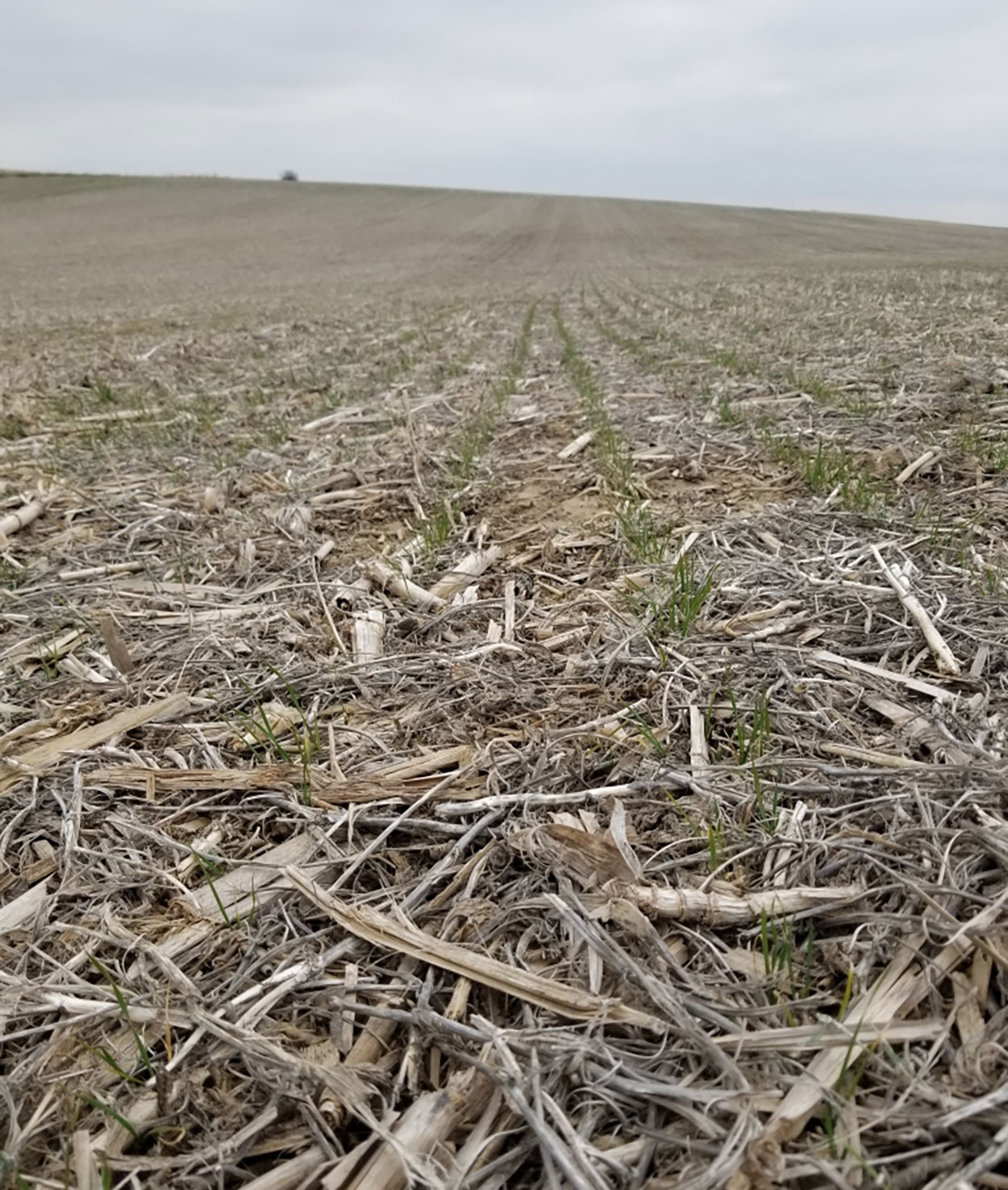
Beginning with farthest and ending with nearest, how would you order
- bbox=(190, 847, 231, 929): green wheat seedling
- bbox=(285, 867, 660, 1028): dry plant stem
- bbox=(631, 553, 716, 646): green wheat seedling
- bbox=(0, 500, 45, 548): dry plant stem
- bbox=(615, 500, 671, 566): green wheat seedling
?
bbox=(0, 500, 45, 548): dry plant stem
bbox=(615, 500, 671, 566): green wheat seedling
bbox=(631, 553, 716, 646): green wheat seedling
bbox=(190, 847, 231, 929): green wheat seedling
bbox=(285, 867, 660, 1028): dry plant stem

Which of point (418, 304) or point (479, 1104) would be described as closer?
point (479, 1104)

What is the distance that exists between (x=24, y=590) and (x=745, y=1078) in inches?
128

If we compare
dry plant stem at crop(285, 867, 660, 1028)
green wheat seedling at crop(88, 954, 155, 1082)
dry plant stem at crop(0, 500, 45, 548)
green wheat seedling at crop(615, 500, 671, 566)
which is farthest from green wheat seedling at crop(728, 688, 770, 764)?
dry plant stem at crop(0, 500, 45, 548)

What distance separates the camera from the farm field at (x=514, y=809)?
4.31 feet

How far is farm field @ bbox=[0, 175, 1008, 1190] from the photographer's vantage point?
4.31ft

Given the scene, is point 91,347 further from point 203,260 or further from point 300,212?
point 300,212

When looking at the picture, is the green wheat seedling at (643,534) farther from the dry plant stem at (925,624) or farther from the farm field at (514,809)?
the dry plant stem at (925,624)

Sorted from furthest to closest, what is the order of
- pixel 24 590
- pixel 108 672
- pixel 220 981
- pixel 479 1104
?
pixel 24 590 < pixel 108 672 < pixel 220 981 < pixel 479 1104

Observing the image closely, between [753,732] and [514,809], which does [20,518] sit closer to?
[514,809]

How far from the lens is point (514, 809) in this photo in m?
1.98

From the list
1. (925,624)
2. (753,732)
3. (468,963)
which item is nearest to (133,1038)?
(468,963)

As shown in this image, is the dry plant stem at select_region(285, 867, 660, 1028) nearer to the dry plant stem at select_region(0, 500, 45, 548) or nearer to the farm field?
the farm field

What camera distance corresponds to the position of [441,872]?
183cm

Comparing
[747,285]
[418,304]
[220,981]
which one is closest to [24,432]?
[220,981]
